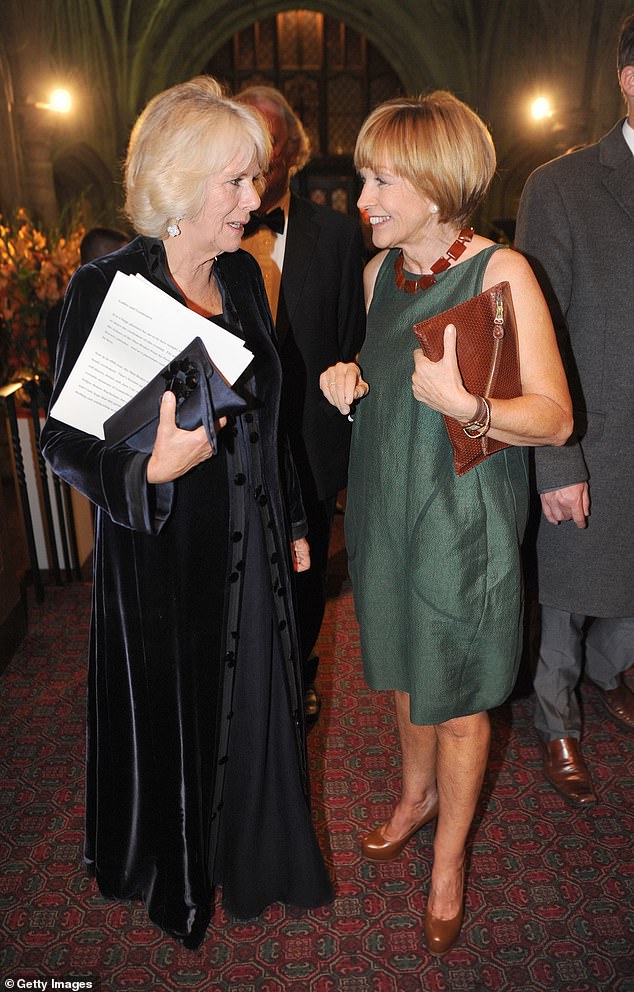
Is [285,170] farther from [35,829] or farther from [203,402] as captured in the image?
[35,829]

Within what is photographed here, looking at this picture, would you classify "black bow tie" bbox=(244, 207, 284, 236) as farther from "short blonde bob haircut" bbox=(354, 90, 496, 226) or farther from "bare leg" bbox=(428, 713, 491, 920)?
"bare leg" bbox=(428, 713, 491, 920)

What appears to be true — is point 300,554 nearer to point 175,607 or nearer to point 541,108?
point 175,607

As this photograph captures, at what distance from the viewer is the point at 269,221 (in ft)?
7.84

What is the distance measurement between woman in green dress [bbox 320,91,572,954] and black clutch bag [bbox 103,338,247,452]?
0.39m

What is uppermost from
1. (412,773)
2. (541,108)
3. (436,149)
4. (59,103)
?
(59,103)

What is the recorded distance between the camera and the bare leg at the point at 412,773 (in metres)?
2.08


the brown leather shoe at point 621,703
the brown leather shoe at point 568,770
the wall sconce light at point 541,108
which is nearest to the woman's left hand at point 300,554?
the brown leather shoe at point 568,770

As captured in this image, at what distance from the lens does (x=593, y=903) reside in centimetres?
207

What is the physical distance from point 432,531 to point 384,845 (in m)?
1.06

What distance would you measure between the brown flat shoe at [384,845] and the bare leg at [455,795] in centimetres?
23

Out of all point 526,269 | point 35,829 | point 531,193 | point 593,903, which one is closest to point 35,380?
point 35,829

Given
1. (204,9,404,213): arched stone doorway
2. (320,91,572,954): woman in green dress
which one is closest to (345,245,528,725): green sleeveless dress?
(320,91,572,954): woman in green dress

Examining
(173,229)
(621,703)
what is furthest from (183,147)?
(621,703)

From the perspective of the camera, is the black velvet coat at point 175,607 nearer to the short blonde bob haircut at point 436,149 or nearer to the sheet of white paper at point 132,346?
the sheet of white paper at point 132,346
